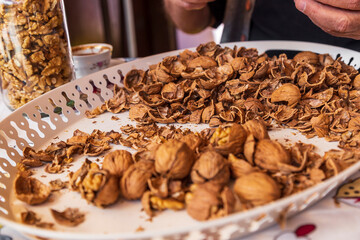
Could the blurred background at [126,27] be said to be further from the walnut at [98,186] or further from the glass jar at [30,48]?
the walnut at [98,186]

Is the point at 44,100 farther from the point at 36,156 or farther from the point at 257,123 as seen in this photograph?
the point at 257,123

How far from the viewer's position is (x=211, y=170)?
→ 51 centimetres

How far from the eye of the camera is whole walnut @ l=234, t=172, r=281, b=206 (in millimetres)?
478

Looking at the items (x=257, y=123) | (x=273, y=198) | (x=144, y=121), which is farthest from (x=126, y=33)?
(x=273, y=198)

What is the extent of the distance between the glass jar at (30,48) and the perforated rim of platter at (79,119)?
0.18 ft

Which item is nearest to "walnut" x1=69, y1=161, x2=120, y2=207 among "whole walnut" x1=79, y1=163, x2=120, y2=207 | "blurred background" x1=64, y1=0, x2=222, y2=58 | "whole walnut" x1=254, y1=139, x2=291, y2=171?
"whole walnut" x1=79, y1=163, x2=120, y2=207

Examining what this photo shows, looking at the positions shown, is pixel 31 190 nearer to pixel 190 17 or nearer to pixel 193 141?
pixel 193 141

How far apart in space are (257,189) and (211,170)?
0.07m

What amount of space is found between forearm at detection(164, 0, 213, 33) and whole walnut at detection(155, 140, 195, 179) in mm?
996

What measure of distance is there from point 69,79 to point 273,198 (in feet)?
2.03

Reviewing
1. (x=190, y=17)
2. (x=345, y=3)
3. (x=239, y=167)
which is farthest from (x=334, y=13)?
(x=190, y=17)

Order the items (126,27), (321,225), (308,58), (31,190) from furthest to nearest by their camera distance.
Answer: (126,27), (308,58), (31,190), (321,225)

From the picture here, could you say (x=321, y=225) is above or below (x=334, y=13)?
below

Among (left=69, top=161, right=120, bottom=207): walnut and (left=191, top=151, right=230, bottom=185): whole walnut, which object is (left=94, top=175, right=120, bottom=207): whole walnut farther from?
(left=191, top=151, right=230, bottom=185): whole walnut
